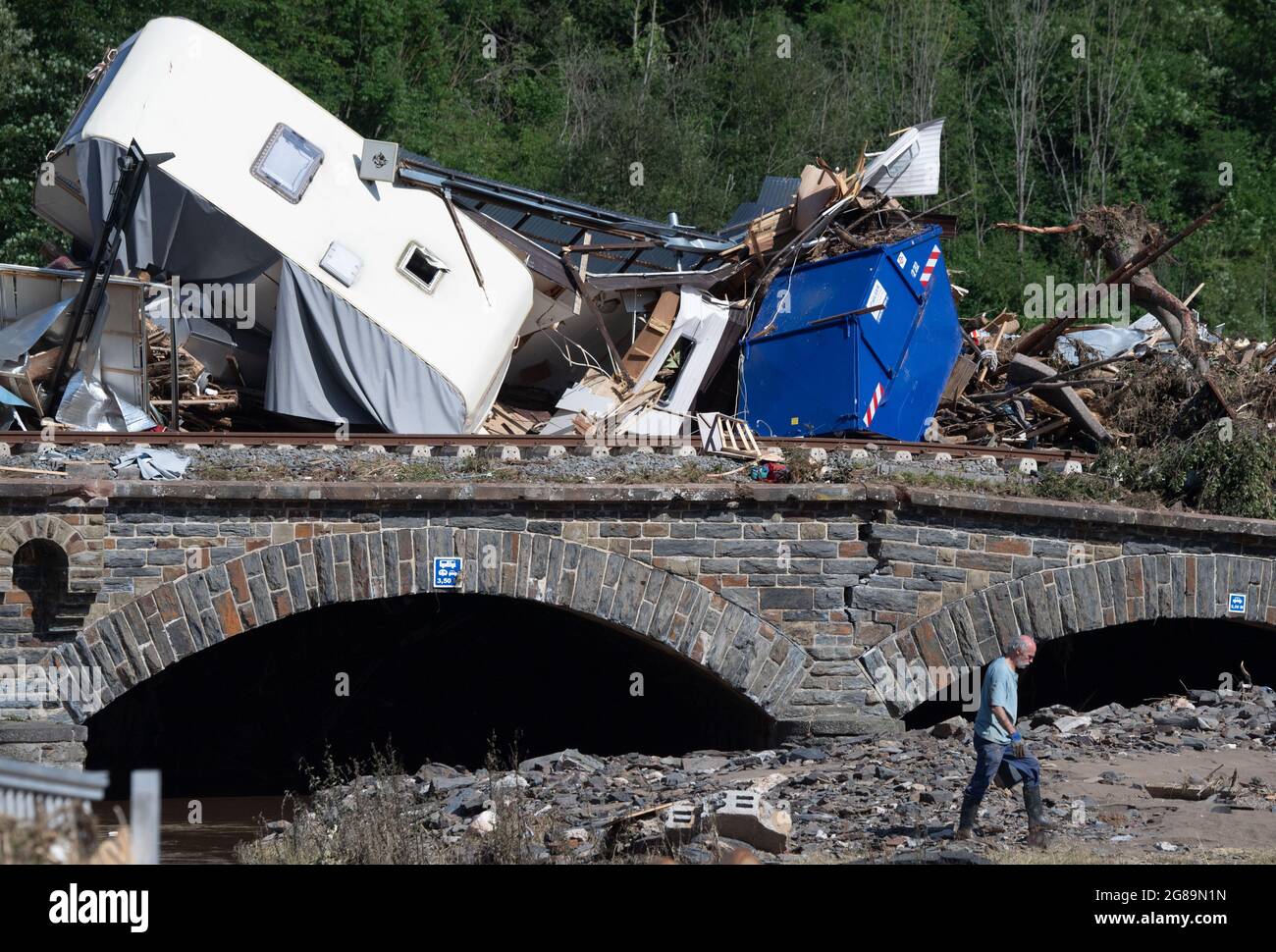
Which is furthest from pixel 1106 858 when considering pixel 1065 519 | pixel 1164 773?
pixel 1065 519

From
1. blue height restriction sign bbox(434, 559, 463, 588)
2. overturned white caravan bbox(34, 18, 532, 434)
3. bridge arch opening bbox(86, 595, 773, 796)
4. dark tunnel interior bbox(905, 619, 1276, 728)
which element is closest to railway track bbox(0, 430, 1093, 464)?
overturned white caravan bbox(34, 18, 532, 434)

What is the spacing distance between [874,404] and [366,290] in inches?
187

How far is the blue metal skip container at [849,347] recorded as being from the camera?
15.5 meters

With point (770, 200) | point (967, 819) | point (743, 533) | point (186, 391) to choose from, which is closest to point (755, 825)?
point (967, 819)

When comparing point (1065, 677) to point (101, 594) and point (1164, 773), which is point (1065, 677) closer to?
point (1164, 773)

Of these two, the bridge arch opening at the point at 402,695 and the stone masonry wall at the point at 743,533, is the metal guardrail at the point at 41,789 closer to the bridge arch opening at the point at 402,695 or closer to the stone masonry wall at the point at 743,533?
the stone masonry wall at the point at 743,533

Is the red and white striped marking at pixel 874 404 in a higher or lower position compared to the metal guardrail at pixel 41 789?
higher

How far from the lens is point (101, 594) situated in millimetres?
12938

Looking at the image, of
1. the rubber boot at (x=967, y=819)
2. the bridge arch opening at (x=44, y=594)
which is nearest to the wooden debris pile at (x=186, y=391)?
the bridge arch opening at (x=44, y=594)

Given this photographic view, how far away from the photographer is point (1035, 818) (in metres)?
10.4

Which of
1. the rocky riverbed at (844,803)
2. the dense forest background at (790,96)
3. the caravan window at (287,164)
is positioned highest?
the dense forest background at (790,96)

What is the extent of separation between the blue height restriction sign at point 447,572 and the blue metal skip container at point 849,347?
3880 millimetres

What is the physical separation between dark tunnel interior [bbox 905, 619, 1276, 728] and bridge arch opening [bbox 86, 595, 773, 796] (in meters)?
3.03

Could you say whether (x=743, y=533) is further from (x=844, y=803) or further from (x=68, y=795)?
(x=68, y=795)
